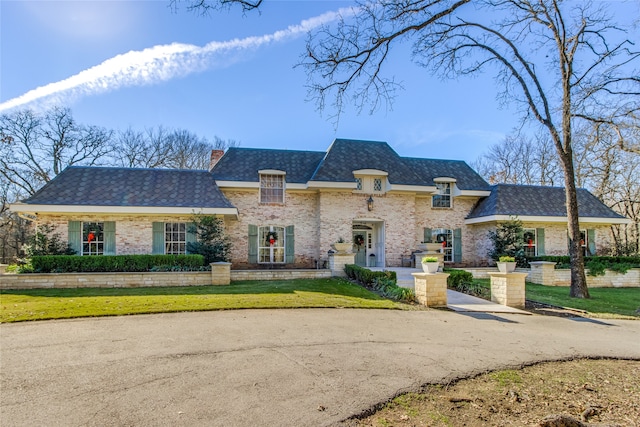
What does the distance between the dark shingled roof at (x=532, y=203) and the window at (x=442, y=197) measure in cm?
150

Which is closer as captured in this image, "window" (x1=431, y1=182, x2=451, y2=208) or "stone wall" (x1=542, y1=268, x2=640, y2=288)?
"stone wall" (x1=542, y1=268, x2=640, y2=288)

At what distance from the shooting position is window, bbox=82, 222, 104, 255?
15805 mm

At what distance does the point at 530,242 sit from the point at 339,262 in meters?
11.1

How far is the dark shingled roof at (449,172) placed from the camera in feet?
69.3

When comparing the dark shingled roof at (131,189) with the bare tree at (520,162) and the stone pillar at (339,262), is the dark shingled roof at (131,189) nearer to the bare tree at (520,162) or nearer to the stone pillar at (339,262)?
the stone pillar at (339,262)

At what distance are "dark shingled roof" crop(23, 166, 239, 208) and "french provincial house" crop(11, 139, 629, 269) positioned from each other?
47mm

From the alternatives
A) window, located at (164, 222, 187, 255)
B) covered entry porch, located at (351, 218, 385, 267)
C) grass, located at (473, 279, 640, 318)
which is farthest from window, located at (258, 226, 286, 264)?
grass, located at (473, 279, 640, 318)

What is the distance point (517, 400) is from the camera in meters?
4.12

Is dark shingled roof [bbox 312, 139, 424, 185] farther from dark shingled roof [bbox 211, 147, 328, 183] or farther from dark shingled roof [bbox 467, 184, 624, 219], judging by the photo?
dark shingled roof [bbox 467, 184, 624, 219]

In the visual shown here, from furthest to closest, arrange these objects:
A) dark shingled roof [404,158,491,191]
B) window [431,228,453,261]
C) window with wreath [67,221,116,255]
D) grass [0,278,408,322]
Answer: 1. dark shingled roof [404,158,491,191]
2. window [431,228,453,261]
3. window with wreath [67,221,116,255]
4. grass [0,278,408,322]

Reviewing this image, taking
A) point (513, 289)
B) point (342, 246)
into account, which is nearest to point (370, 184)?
point (342, 246)

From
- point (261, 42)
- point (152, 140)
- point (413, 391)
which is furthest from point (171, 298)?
point (152, 140)

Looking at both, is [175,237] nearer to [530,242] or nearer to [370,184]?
[370,184]

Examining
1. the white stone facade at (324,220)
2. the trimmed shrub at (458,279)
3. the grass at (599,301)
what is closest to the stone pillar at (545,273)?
the grass at (599,301)
